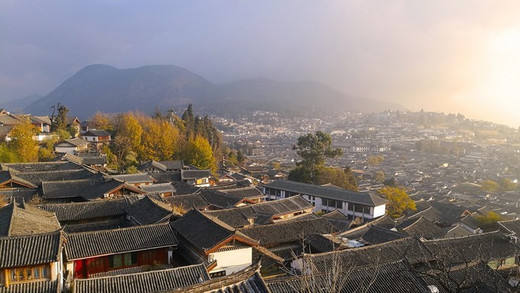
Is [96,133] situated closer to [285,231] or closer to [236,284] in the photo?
[285,231]

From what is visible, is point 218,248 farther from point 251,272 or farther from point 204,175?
point 204,175

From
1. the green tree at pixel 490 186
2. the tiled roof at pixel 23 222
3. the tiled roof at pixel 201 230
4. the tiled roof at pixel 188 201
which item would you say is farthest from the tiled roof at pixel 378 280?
the green tree at pixel 490 186

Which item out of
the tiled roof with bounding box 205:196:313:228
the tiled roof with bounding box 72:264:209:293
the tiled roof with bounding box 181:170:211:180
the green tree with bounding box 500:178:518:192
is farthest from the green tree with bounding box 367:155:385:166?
the tiled roof with bounding box 72:264:209:293

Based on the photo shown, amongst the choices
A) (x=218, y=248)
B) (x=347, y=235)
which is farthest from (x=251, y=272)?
(x=347, y=235)

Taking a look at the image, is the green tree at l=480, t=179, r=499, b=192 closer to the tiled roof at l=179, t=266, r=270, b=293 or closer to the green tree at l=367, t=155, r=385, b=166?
the green tree at l=367, t=155, r=385, b=166

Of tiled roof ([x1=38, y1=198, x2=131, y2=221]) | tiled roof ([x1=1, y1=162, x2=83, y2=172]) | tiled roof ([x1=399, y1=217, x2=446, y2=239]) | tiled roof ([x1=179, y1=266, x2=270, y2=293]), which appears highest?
tiled roof ([x1=179, y1=266, x2=270, y2=293])

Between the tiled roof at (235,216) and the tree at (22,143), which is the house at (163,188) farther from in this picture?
the tree at (22,143)
